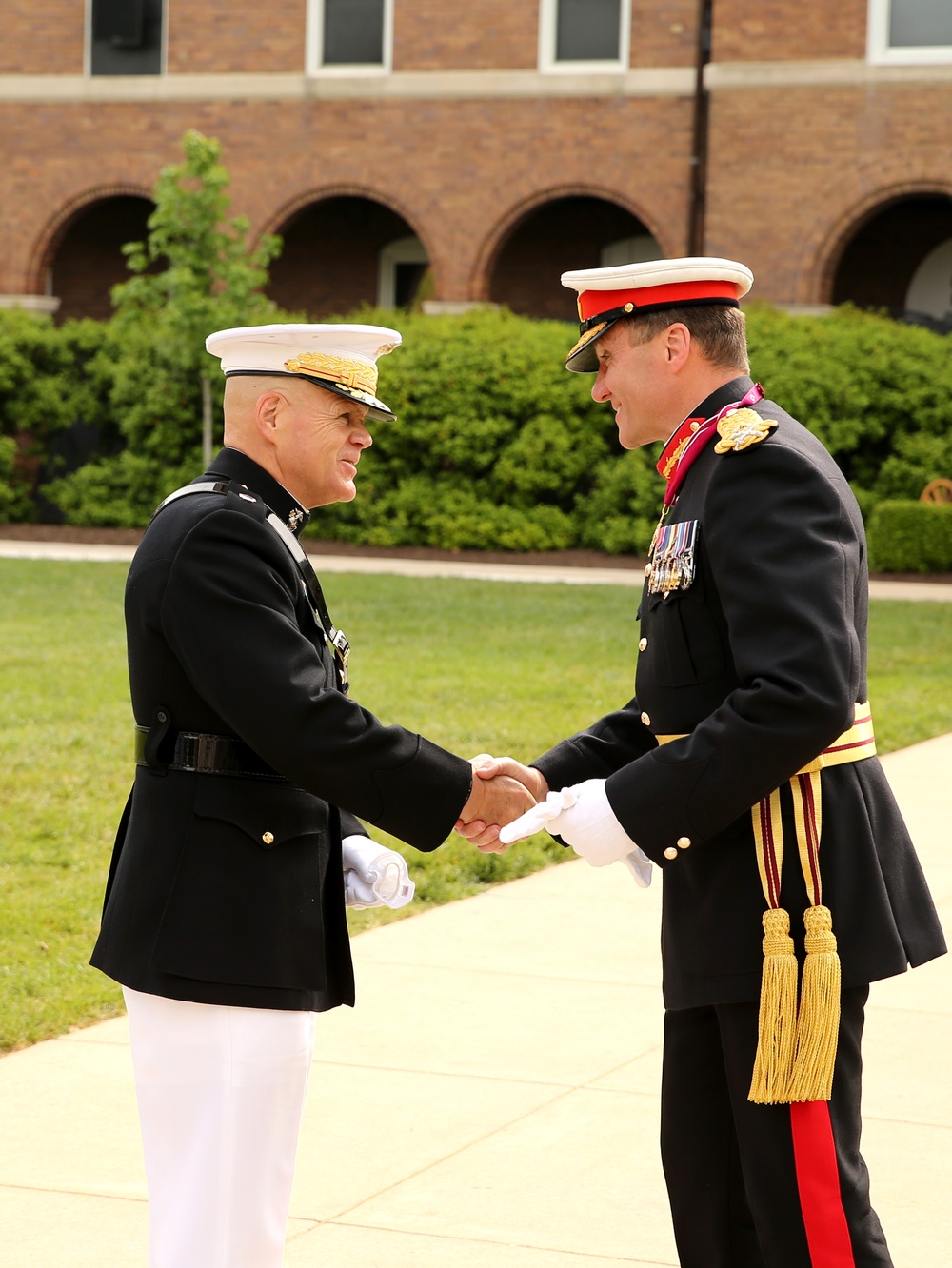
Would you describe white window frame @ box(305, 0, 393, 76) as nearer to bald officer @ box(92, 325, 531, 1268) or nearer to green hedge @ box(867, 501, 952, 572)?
green hedge @ box(867, 501, 952, 572)

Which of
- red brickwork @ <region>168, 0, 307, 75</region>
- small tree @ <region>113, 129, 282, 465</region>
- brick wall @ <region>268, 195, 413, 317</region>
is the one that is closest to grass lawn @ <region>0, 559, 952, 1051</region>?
small tree @ <region>113, 129, 282, 465</region>

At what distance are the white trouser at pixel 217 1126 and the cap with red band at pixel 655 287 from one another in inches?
51.9

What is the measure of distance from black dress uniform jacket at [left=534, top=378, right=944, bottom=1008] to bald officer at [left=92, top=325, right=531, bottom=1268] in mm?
418

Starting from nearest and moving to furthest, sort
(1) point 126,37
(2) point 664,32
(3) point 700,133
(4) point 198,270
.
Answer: (4) point 198,270 → (3) point 700,133 → (2) point 664,32 → (1) point 126,37

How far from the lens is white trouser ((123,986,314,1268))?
2.81 m

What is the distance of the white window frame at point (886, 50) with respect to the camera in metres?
22.3

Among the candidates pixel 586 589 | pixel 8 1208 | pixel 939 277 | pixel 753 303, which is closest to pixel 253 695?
pixel 8 1208

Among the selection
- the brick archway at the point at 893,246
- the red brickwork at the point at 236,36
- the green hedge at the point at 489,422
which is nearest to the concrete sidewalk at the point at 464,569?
Result: the green hedge at the point at 489,422

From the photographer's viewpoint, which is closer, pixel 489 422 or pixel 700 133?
pixel 489 422

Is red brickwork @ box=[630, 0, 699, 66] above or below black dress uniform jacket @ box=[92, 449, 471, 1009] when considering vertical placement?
above

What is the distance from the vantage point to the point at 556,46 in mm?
23766

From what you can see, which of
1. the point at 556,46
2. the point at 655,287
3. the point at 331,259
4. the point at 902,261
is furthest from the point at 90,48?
the point at 655,287

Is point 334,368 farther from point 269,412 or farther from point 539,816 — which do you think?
point 539,816

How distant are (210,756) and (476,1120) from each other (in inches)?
75.8
